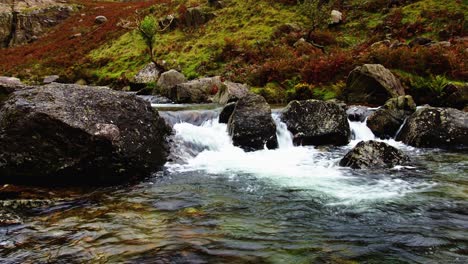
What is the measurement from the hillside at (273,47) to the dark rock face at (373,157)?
9.01m

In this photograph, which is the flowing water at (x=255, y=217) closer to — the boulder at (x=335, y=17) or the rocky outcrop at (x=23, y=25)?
the boulder at (x=335, y=17)

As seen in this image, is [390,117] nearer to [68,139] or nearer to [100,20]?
[68,139]

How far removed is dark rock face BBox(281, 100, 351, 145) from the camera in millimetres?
13336

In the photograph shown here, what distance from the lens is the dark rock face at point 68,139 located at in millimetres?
8203

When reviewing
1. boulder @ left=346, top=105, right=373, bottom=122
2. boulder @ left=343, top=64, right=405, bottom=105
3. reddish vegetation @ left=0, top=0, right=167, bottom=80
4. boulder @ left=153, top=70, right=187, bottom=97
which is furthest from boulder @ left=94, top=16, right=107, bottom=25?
boulder @ left=346, top=105, right=373, bottom=122

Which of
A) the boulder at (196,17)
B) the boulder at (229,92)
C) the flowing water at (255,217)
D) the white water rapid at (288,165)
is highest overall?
the boulder at (196,17)

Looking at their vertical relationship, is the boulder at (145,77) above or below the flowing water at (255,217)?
above

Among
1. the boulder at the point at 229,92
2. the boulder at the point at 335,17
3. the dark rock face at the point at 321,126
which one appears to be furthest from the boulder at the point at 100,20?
the dark rock face at the point at 321,126

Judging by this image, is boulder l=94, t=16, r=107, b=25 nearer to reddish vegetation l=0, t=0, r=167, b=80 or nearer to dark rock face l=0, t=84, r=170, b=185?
reddish vegetation l=0, t=0, r=167, b=80

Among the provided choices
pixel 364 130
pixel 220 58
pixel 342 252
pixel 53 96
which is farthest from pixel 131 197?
pixel 220 58

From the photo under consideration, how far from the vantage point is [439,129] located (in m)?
12.7

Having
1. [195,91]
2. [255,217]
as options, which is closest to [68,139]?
[255,217]

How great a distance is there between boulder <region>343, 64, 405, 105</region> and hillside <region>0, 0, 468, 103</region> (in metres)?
1.14

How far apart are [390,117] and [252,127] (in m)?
→ 5.57
